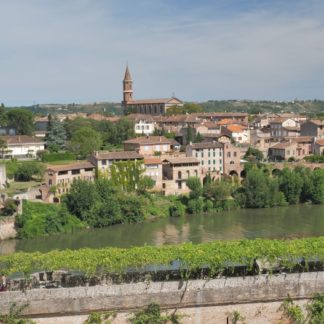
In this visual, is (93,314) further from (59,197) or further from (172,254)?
(59,197)

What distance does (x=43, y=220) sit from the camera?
35.2m

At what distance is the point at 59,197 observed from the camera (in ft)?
128

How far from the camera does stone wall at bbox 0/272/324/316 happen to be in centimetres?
1543

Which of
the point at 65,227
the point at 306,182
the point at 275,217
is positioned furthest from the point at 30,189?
the point at 306,182

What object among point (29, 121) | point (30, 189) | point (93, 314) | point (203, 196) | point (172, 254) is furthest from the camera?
point (29, 121)

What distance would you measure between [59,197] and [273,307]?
82.6ft

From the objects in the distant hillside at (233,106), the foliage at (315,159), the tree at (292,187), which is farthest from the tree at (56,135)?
the distant hillside at (233,106)

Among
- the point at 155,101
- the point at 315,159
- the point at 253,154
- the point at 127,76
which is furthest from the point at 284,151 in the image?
the point at 127,76

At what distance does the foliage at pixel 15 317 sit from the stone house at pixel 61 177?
2398 centimetres

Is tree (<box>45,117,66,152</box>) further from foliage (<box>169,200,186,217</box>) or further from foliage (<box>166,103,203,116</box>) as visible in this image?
foliage (<box>166,103,203,116</box>)

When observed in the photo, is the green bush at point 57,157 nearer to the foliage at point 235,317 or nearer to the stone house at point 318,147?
the stone house at point 318,147

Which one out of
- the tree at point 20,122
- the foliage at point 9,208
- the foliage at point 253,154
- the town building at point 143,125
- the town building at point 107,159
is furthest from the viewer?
the town building at point 143,125

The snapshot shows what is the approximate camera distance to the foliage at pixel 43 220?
113ft

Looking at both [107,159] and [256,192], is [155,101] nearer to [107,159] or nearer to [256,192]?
[107,159]
